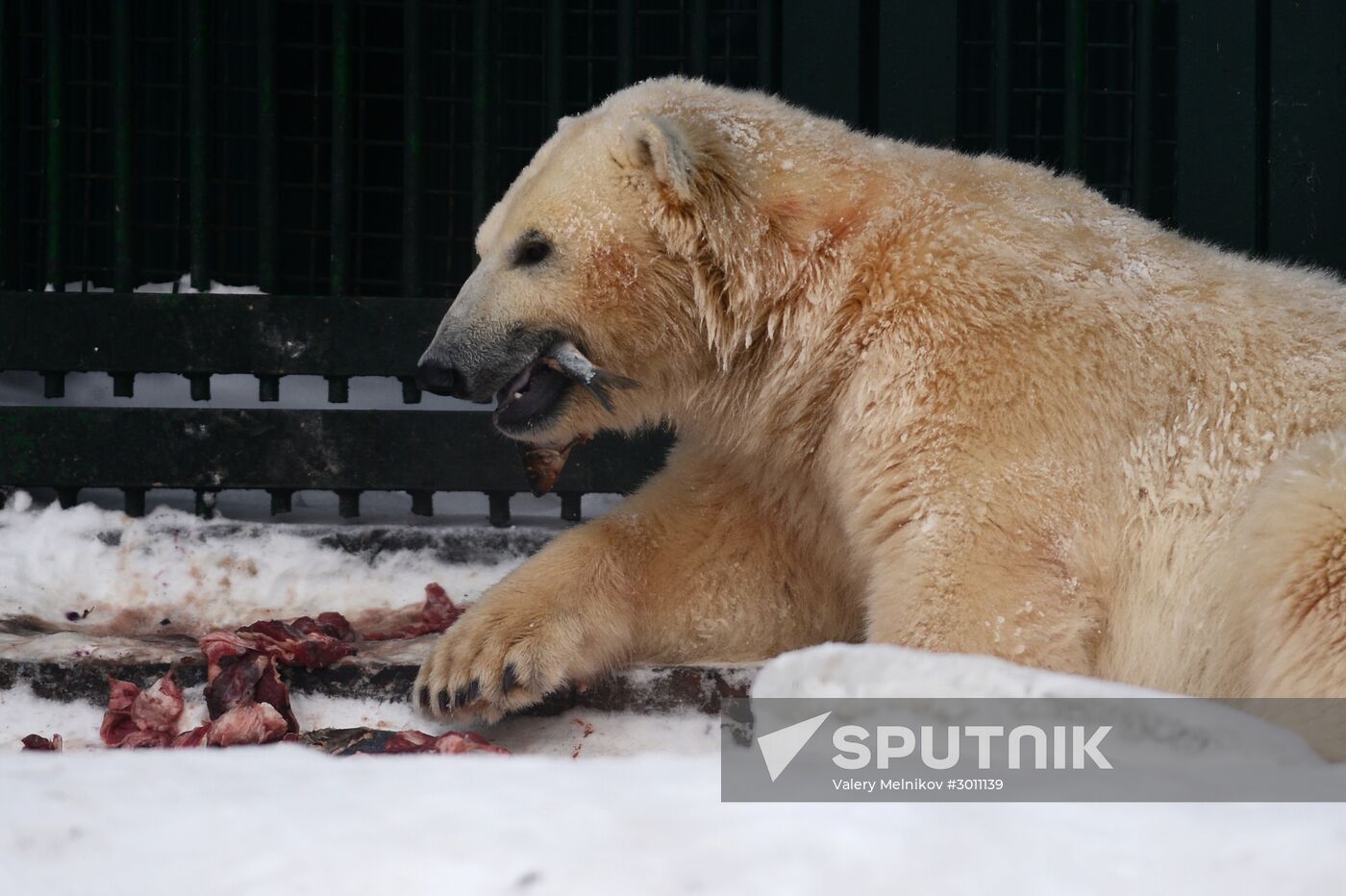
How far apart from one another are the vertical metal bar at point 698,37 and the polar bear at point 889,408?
0.92 meters

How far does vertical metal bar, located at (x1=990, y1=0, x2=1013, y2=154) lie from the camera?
13.0 ft

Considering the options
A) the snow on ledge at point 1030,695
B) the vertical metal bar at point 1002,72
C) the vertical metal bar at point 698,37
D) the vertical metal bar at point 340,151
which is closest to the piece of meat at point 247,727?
the snow on ledge at point 1030,695

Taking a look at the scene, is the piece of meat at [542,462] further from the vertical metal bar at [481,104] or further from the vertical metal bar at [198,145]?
the vertical metal bar at [198,145]

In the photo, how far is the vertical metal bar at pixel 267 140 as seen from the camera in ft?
13.2

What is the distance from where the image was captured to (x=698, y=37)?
4012 millimetres

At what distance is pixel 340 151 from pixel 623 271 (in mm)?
1658

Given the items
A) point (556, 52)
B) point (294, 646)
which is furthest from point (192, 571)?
point (556, 52)

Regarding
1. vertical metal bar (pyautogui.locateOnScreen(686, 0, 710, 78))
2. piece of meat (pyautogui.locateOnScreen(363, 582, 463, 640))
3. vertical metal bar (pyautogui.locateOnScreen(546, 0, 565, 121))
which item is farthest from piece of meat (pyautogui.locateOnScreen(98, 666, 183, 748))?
vertical metal bar (pyautogui.locateOnScreen(686, 0, 710, 78))

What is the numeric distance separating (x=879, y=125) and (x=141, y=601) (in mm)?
2644

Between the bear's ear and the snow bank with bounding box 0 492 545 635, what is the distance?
4.97ft

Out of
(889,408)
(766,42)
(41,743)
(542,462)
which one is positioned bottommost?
(41,743)

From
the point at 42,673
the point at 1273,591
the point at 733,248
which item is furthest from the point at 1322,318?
the point at 42,673

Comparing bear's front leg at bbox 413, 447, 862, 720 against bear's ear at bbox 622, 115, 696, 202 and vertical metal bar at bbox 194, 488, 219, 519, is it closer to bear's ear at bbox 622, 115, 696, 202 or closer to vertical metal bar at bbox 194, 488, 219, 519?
bear's ear at bbox 622, 115, 696, 202

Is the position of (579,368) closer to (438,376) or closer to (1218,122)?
(438,376)
